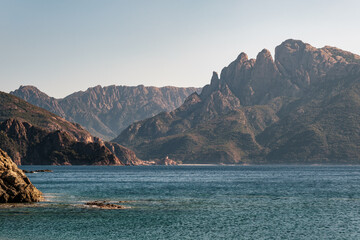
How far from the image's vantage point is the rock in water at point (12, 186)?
82.6m

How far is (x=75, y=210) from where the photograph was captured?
7662 centimetres

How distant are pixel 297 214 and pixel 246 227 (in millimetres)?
15832

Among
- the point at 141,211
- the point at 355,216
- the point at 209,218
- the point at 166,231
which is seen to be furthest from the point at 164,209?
the point at 355,216

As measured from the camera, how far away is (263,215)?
7200cm

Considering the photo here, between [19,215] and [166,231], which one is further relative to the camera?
[19,215]

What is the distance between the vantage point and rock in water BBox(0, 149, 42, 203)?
82.6 metres

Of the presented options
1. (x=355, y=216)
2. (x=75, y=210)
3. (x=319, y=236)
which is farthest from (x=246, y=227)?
(x=75, y=210)

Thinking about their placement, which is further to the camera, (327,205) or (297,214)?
(327,205)

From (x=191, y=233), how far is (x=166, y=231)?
11.3ft

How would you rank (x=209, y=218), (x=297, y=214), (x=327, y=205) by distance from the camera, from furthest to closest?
1. (x=327, y=205)
2. (x=297, y=214)
3. (x=209, y=218)

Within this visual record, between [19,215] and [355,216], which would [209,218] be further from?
[19,215]

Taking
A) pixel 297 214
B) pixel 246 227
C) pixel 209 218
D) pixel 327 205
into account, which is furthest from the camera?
pixel 327 205

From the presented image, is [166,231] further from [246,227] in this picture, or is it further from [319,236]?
[319,236]

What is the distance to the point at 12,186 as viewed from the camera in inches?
3312
